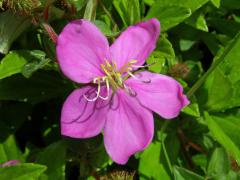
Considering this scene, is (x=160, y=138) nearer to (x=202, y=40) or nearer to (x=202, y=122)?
(x=202, y=122)

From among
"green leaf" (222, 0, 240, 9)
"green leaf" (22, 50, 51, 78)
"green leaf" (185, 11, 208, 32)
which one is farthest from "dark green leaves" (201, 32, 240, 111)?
"green leaf" (22, 50, 51, 78)

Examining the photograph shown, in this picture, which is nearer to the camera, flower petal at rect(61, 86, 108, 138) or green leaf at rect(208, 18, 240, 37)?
flower petal at rect(61, 86, 108, 138)

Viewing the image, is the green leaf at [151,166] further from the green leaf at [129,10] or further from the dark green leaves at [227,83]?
the green leaf at [129,10]

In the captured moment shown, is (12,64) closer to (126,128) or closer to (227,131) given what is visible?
(126,128)

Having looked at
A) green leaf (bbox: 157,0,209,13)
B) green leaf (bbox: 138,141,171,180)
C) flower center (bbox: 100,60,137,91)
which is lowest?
green leaf (bbox: 138,141,171,180)

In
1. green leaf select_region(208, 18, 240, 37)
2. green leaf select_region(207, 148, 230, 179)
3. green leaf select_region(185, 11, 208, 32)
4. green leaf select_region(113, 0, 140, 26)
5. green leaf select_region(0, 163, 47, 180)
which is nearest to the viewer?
green leaf select_region(0, 163, 47, 180)

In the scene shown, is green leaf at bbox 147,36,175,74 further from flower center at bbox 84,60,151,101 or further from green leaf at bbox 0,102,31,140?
green leaf at bbox 0,102,31,140

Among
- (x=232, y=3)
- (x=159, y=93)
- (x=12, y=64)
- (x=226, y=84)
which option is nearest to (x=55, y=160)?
(x=12, y=64)

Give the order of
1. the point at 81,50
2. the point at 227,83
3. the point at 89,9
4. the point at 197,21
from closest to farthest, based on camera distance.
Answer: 1. the point at 81,50
2. the point at 89,9
3. the point at 227,83
4. the point at 197,21
